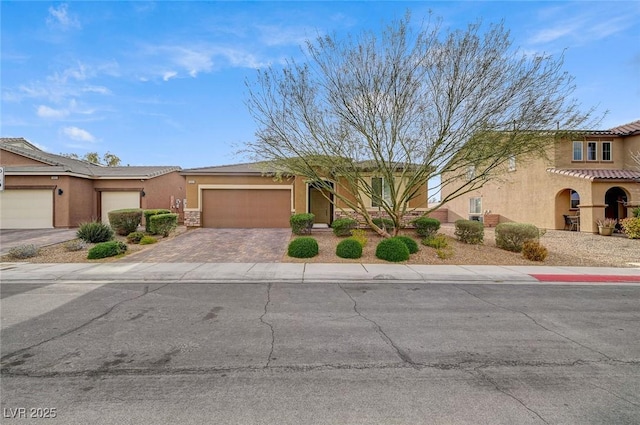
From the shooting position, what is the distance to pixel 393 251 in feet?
Answer: 38.8

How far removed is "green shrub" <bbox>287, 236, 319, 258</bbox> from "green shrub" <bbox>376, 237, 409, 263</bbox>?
7.95 feet

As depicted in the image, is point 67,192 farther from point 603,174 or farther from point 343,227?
point 603,174

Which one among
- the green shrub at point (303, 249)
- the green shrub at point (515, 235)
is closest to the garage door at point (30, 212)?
the green shrub at point (303, 249)

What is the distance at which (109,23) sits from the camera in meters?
12.9

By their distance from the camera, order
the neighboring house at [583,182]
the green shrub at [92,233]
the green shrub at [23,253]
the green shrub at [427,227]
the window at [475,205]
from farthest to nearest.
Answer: the window at [475,205] < the neighboring house at [583,182] < the green shrub at [427,227] < the green shrub at [92,233] < the green shrub at [23,253]

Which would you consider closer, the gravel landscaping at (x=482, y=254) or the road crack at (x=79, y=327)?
the road crack at (x=79, y=327)

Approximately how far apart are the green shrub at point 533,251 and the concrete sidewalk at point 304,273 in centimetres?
98

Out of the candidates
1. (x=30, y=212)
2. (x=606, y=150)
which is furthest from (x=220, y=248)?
(x=606, y=150)

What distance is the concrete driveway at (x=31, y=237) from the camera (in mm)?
14602

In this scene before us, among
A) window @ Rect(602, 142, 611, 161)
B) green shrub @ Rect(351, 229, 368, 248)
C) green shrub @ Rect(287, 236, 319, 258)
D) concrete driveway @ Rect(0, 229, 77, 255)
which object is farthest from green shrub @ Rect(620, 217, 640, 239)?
concrete driveway @ Rect(0, 229, 77, 255)

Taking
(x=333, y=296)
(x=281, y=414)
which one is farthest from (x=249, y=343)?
(x=333, y=296)

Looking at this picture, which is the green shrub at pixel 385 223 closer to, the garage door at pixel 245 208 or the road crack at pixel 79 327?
the garage door at pixel 245 208

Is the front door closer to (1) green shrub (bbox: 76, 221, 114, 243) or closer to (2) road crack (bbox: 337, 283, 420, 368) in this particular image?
(1) green shrub (bbox: 76, 221, 114, 243)

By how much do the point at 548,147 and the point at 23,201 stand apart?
2789cm
